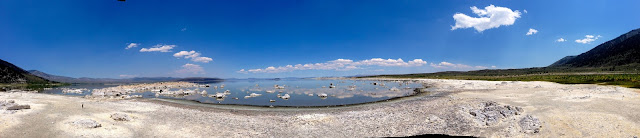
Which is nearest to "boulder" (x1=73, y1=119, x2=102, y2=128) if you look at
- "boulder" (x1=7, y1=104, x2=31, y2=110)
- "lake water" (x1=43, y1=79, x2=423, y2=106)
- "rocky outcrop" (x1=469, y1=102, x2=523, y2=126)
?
"boulder" (x1=7, y1=104, x2=31, y2=110)

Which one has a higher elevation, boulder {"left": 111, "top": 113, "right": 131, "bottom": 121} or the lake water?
boulder {"left": 111, "top": 113, "right": 131, "bottom": 121}

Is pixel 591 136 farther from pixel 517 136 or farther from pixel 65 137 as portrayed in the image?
pixel 65 137

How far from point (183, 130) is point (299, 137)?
945 cm

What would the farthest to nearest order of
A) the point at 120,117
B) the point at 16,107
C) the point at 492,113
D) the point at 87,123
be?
the point at 492,113 → the point at 16,107 → the point at 120,117 → the point at 87,123

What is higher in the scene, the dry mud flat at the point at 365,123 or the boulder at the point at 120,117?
the boulder at the point at 120,117

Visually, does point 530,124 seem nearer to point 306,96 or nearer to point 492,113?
point 492,113

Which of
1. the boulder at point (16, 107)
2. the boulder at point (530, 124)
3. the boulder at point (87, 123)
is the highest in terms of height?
the boulder at point (16, 107)

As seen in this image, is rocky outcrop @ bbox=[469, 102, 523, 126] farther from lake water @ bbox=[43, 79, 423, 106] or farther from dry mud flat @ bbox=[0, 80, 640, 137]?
lake water @ bbox=[43, 79, 423, 106]

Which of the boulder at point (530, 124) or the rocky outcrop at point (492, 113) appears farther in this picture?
the rocky outcrop at point (492, 113)

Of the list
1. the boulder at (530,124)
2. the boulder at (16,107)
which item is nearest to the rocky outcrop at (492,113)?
the boulder at (530,124)

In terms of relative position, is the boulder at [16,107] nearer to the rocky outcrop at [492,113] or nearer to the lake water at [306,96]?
the lake water at [306,96]

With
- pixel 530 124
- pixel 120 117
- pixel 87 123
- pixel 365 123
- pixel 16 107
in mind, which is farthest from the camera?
pixel 365 123

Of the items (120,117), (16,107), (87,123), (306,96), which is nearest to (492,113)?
(120,117)

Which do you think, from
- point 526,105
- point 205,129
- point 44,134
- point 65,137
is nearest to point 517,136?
point 526,105
